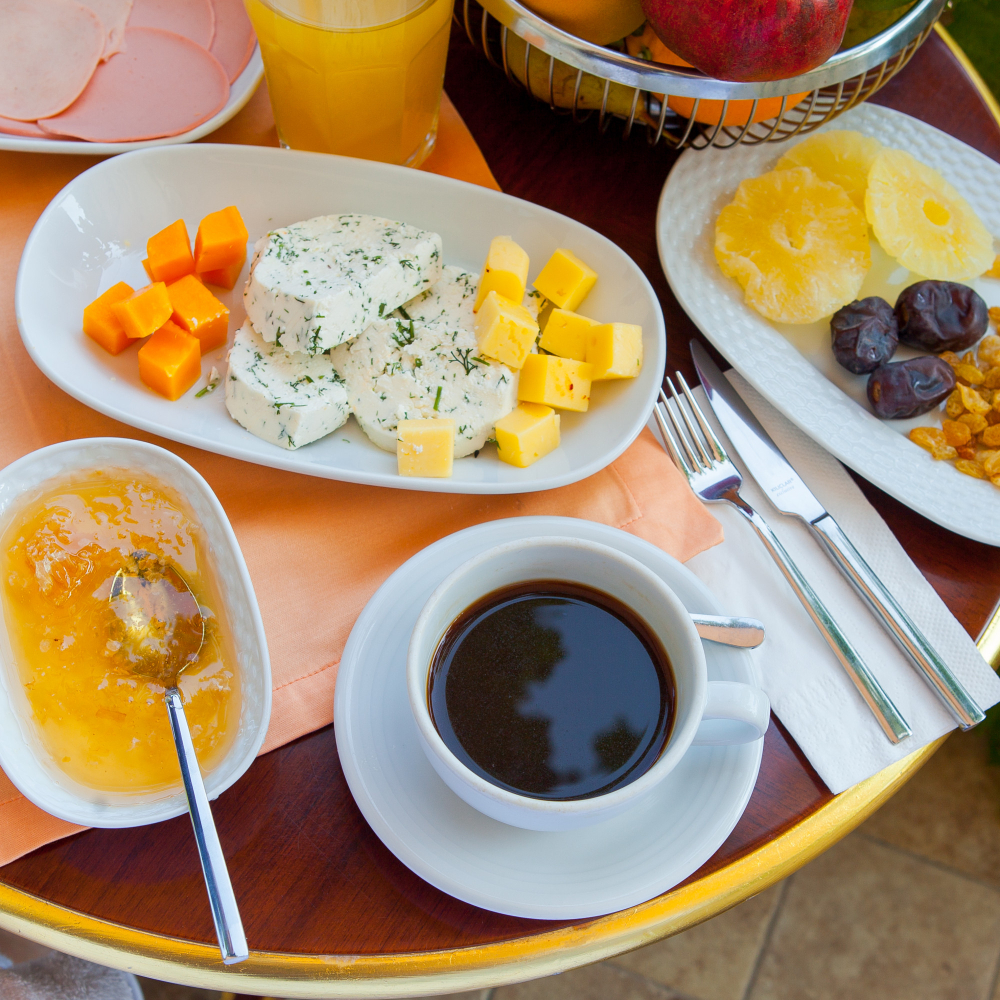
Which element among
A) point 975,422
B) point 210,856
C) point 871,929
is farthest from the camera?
point 871,929

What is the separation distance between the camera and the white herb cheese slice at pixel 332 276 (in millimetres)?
847

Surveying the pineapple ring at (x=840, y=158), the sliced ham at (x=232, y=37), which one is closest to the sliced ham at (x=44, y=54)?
the sliced ham at (x=232, y=37)

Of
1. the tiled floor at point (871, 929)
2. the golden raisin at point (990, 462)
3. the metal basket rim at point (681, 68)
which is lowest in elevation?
the tiled floor at point (871, 929)

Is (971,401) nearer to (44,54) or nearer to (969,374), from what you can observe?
(969,374)

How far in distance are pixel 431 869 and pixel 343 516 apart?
0.35 m

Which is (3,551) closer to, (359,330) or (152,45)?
(359,330)

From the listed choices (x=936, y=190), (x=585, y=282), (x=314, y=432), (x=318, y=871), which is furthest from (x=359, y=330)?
(x=936, y=190)

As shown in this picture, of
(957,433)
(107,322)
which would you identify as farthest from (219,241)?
(957,433)

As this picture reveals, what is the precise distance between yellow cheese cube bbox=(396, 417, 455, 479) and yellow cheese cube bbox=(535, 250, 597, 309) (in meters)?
0.22

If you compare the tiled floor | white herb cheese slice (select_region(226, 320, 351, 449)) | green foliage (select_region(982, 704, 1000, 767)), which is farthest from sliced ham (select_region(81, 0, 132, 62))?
green foliage (select_region(982, 704, 1000, 767))

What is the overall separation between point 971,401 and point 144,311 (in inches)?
34.8

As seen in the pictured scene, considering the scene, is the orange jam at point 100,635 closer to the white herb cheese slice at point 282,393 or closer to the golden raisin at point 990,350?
the white herb cheese slice at point 282,393

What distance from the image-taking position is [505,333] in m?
0.87

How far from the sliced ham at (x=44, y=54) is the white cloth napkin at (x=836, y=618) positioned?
0.81 m
